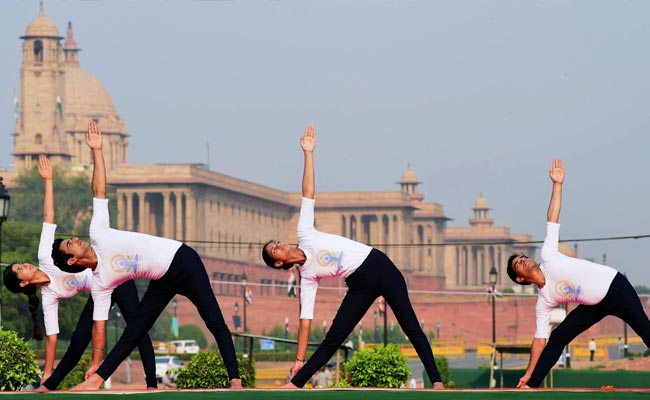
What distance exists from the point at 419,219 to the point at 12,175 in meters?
47.2

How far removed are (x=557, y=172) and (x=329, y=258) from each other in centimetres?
188

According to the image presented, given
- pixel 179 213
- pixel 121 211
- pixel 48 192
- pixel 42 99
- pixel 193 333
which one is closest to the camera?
pixel 48 192

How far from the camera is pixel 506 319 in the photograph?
138 m

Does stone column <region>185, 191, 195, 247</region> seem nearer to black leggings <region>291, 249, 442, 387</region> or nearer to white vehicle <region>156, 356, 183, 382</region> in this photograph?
white vehicle <region>156, 356, 183, 382</region>

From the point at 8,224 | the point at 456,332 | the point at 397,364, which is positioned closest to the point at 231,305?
the point at 456,332

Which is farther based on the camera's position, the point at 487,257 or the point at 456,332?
the point at 487,257

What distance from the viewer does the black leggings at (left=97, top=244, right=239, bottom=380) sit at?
44.7 feet

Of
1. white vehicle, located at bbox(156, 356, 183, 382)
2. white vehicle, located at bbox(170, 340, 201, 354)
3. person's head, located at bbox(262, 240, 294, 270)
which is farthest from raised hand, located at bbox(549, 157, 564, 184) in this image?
white vehicle, located at bbox(170, 340, 201, 354)

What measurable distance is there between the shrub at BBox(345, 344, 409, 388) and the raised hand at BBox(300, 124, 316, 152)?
5.34m

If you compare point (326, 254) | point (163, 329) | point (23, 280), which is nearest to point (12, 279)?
point (23, 280)

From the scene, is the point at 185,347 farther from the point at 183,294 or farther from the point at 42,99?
the point at 183,294

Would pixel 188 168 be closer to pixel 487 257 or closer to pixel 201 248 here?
pixel 201 248

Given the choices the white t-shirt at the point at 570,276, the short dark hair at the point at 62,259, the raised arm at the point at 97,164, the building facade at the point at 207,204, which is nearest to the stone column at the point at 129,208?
the building facade at the point at 207,204

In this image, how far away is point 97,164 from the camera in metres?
13.8
